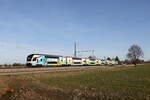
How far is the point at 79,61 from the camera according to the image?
214 feet

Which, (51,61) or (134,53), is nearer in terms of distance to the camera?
(51,61)

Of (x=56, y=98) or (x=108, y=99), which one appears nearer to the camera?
(x=108, y=99)

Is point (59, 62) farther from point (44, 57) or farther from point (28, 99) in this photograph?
point (28, 99)

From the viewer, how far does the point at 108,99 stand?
1080cm

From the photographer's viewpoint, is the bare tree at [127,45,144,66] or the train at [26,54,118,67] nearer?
the train at [26,54,118,67]

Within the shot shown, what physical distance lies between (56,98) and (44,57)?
1346 inches

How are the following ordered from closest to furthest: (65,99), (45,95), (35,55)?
1. (65,99)
2. (45,95)
3. (35,55)

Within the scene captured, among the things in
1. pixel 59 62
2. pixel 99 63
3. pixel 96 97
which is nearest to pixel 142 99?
pixel 96 97

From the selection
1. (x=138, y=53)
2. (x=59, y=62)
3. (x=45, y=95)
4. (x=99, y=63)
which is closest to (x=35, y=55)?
(x=59, y=62)

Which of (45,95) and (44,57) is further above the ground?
(44,57)

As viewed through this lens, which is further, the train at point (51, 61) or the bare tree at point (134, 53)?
the bare tree at point (134, 53)

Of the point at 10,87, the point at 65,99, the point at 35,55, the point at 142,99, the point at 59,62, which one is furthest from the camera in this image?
the point at 59,62

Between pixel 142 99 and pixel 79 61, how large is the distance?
54758 millimetres

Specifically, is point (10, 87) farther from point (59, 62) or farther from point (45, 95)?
point (59, 62)
